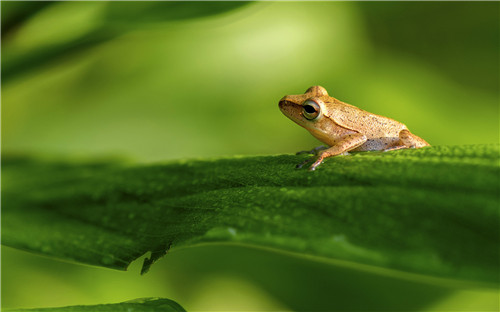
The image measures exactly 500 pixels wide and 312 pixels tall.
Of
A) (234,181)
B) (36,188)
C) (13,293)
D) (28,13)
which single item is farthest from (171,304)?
(28,13)

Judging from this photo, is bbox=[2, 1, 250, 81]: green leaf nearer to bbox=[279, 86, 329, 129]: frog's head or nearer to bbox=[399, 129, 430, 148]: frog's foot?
bbox=[279, 86, 329, 129]: frog's head

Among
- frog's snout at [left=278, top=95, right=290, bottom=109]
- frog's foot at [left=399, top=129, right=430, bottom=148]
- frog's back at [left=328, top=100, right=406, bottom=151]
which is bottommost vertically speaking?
frog's foot at [left=399, top=129, right=430, bottom=148]

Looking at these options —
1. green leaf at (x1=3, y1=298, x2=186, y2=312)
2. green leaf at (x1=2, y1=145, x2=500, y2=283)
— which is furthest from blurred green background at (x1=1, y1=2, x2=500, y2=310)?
green leaf at (x1=3, y1=298, x2=186, y2=312)

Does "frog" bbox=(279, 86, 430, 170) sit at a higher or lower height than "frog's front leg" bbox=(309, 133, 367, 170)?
higher

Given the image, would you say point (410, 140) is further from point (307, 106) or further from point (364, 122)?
point (307, 106)

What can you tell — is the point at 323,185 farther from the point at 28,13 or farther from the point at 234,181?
the point at 28,13

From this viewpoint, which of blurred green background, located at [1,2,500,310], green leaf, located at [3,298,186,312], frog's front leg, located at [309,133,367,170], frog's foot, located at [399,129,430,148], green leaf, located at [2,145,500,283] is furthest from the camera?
blurred green background, located at [1,2,500,310]

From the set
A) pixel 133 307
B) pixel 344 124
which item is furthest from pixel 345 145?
pixel 133 307
